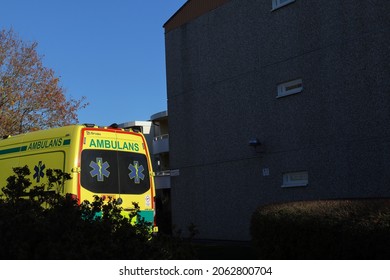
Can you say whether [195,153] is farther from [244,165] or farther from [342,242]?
[342,242]

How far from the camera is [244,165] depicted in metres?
15.3

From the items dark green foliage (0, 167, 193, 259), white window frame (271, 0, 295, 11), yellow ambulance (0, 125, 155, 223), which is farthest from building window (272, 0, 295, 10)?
dark green foliage (0, 167, 193, 259)

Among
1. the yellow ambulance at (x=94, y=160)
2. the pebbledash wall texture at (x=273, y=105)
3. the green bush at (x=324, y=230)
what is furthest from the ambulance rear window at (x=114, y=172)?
the pebbledash wall texture at (x=273, y=105)

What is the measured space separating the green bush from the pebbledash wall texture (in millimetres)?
5506

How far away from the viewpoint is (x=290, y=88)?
14234 mm

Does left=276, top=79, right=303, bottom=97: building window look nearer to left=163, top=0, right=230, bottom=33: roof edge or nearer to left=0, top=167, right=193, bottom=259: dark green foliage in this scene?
left=163, top=0, right=230, bottom=33: roof edge

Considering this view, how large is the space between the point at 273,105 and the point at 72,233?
1098cm

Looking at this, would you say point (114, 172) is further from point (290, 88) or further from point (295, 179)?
point (290, 88)

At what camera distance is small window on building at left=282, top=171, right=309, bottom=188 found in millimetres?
13484

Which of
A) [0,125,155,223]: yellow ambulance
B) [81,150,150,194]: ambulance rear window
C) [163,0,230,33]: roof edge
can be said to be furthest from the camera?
[163,0,230,33]: roof edge

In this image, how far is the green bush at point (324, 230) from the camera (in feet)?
18.6

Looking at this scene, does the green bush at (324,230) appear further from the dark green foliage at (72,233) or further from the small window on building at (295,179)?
the small window on building at (295,179)

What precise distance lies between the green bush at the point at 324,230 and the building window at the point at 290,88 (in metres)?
7.02
